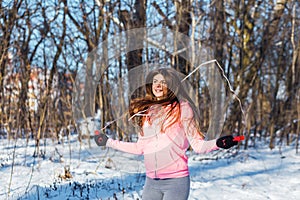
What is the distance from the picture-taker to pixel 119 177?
5227 millimetres

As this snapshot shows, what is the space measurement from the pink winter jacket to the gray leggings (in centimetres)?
4

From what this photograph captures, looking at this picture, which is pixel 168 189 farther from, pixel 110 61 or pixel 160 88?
pixel 110 61

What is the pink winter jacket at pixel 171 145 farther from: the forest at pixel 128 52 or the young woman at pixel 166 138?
the forest at pixel 128 52

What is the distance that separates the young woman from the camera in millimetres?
2205

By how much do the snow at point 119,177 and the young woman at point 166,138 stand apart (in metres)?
1.11

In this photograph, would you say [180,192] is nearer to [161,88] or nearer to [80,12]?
[161,88]

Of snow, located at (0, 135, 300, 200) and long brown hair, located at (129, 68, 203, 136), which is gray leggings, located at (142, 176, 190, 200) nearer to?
long brown hair, located at (129, 68, 203, 136)

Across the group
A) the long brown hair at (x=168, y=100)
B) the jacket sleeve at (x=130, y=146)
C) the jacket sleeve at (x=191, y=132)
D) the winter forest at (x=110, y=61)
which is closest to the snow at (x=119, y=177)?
the winter forest at (x=110, y=61)

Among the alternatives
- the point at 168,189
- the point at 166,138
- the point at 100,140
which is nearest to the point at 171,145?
the point at 166,138

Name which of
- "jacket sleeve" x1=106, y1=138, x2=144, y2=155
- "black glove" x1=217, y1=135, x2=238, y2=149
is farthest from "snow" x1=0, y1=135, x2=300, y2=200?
"black glove" x1=217, y1=135, x2=238, y2=149

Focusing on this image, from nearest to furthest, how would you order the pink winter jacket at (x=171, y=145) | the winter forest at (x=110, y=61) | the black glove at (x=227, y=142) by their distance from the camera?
the black glove at (x=227, y=142) → the pink winter jacket at (x=171, y=145) → the winter forest at (x=110, y=61)

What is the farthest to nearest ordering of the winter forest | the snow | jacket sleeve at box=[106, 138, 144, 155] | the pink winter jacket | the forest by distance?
the forest
the winter forest
the snow
jacket sleeve at box=[106, 138, 144, 155]
the pink winter jacket

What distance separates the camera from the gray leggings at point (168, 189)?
7.39 ft

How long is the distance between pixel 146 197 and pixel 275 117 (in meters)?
8.80
